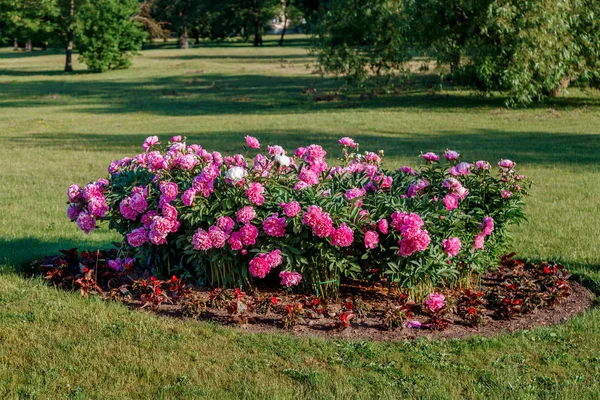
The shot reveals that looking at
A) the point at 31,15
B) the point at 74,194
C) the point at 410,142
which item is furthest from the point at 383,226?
the point at 31,15

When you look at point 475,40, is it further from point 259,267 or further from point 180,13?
point 180,13

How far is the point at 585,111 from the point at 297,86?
551 inches

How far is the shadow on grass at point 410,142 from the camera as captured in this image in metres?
13.8

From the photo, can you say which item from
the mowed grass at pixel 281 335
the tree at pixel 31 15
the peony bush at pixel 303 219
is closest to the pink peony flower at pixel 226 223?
the peony bush at pixel 303 219

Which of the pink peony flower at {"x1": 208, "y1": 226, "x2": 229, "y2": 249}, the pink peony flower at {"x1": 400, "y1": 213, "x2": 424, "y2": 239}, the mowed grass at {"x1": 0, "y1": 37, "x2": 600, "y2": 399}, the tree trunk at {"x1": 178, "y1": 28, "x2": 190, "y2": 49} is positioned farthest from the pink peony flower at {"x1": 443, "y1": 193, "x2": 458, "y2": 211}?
the tree trunk at {"x1": 178, "y1": 28, "x2": 190, "y2": 49}

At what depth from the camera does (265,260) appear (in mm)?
5430

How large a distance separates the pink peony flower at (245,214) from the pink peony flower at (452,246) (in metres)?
1.36

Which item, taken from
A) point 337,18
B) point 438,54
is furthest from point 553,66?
point 337,18

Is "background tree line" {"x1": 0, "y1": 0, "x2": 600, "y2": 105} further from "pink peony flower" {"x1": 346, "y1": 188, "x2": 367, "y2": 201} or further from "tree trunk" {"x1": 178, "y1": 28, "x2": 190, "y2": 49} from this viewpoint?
"tree trunk" {"x1": 178, "y1": 28, "x2": 190, "y2": 49}

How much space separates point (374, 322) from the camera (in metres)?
5.33

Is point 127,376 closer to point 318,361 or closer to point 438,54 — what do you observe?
point 318,361

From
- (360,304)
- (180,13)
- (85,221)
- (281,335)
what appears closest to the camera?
(281,335)

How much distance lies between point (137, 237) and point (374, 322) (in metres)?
1.88

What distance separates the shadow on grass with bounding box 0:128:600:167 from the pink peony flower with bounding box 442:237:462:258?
763 centimetres
